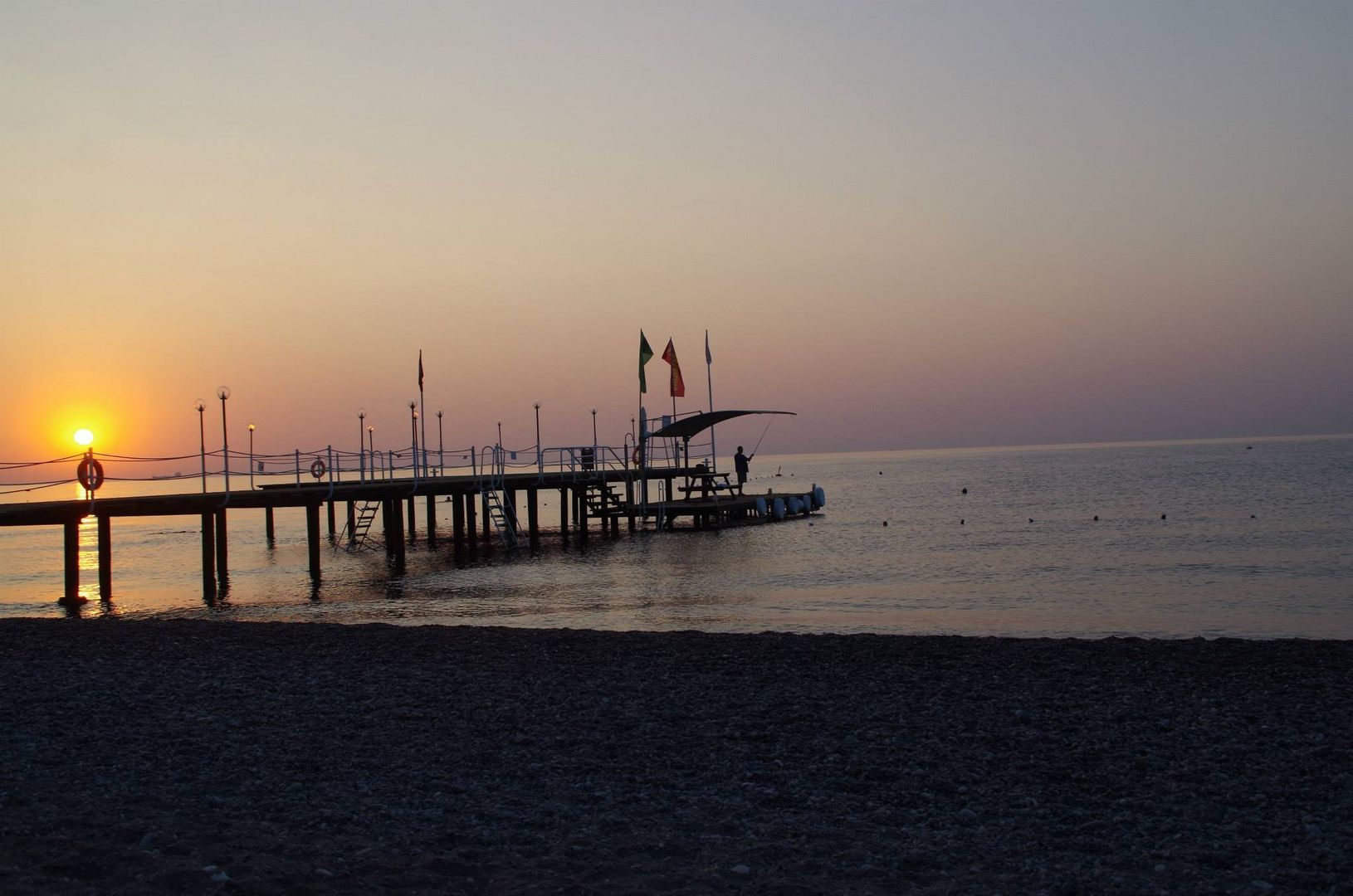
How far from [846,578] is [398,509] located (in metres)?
14.8

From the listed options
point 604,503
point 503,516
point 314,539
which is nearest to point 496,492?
point 503,516

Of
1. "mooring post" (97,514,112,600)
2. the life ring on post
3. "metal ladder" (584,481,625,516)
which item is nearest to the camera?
the life ring on post

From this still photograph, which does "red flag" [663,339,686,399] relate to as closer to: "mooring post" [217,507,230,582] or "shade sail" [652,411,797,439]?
"shade sail" [652,411,797,439]

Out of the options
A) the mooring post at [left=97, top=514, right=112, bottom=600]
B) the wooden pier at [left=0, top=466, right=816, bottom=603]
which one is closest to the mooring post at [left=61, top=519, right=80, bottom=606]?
the wooden pier at [left=0, top=466, right=816, bottom=603]

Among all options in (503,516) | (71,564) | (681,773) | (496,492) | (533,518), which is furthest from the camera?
(533,518)

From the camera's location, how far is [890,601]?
910 inches

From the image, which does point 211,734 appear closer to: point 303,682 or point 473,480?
point 303,682

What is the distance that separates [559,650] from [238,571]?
23199mm

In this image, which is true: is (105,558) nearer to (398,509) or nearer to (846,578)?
(398,509)

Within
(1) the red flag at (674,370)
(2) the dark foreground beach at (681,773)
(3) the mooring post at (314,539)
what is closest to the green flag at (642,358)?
(1) the red flag at (674,370)

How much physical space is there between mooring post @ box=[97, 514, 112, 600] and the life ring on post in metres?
1.54

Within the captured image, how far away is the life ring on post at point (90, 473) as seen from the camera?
22.0 m

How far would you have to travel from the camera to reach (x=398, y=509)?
35.0 meters

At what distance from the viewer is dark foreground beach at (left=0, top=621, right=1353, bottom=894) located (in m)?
5.92
